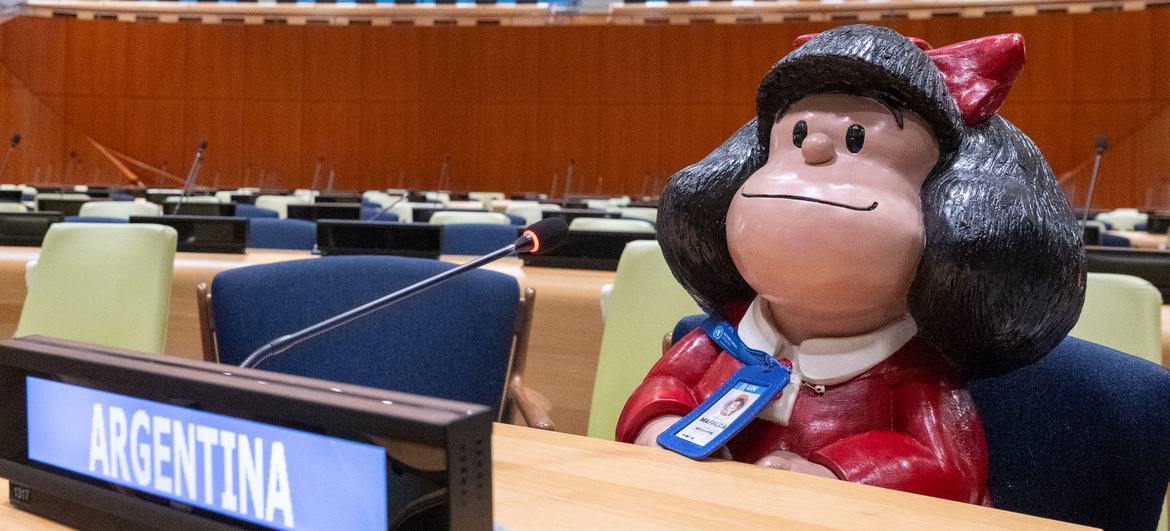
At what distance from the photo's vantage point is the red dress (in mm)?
978

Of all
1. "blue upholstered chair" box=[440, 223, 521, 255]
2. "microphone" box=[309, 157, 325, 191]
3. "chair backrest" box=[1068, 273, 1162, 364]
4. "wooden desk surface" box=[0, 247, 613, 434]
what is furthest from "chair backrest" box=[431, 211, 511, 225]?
"microphone" box=[309, 157, 325, 191]

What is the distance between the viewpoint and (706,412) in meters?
1.06

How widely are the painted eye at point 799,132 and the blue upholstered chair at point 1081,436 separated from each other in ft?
1.16

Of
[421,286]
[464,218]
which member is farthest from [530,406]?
[464,218]

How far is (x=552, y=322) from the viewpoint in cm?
249

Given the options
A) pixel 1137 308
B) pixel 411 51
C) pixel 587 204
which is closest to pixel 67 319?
pixel 1137 308

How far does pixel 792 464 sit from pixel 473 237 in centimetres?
296

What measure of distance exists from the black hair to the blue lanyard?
176mm

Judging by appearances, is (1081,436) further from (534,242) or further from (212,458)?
(212,458)

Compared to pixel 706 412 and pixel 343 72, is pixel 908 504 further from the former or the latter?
pixel 343 72

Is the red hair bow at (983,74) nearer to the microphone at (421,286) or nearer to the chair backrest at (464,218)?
the microphone at (421,286)

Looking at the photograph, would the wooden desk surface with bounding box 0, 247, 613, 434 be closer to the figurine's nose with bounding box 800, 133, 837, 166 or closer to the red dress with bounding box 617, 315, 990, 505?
the red dress with bounding box 617, 315, 990, 505

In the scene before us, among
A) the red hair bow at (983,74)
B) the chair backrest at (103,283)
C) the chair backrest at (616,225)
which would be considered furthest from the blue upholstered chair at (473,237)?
the red hair bow at (983,74)

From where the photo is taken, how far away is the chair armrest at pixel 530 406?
1540 mm
